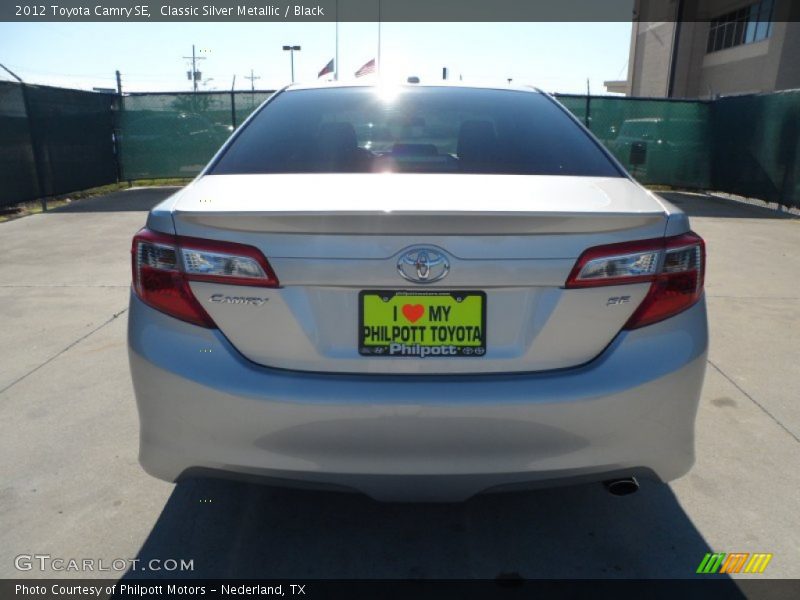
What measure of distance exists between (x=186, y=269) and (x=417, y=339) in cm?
70

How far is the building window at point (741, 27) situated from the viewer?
81.7 ft

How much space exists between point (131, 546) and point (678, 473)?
1.90 metres

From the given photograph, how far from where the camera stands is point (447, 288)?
182 centimetres

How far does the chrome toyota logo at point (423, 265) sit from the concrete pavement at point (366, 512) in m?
1.10

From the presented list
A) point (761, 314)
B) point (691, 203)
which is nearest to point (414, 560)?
point (761, 314)

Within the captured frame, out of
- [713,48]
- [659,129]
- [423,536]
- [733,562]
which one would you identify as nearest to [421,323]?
[423,536]

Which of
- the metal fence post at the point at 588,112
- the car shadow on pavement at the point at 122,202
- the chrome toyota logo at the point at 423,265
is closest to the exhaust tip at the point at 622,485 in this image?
the chrome toyota logo at the point at 423,265

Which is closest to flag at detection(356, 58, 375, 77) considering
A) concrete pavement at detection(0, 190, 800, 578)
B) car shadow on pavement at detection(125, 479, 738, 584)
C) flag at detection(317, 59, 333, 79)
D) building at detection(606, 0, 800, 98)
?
flag at detection(317, 59, 333, 79)

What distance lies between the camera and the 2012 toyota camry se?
1818 mm

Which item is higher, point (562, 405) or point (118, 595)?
point (562, 405)

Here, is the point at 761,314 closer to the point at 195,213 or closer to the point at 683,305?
the point at 683,305

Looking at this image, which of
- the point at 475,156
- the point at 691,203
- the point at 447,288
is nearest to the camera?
the point at 447,288

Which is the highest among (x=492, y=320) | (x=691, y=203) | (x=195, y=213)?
(x=195, y=213)

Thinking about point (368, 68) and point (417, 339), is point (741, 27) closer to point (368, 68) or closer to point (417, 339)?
point (368, 68)
